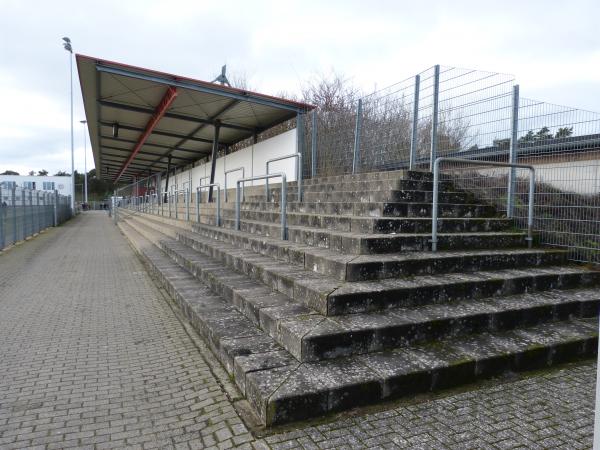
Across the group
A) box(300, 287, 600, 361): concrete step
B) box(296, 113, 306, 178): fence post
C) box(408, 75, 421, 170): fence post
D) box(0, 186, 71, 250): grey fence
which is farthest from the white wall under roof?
box(300, 287, 600, 361): concrete step

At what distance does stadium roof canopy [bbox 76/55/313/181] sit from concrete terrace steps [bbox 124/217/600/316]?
21.2 feet

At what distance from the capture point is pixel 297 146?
33.4 feet

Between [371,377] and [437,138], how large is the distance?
483 cm

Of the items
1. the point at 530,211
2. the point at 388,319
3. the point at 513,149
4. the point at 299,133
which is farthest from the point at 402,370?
the point at 299,133

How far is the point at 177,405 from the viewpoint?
2502mm

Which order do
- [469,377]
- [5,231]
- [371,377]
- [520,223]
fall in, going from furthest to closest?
[5,231], [520,223], [469,377], [371,377]

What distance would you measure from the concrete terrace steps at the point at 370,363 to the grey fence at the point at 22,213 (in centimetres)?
1070

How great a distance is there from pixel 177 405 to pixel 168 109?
10180 millimetres

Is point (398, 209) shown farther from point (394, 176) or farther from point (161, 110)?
point (161, 110)

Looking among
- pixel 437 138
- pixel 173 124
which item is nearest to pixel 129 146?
pixel 173 124

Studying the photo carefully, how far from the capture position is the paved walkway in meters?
2.08

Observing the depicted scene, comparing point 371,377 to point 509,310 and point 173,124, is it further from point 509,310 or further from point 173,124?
point 173,124

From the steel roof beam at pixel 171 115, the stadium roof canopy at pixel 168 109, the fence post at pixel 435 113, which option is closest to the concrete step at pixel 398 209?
the fence post at pixel 435 113

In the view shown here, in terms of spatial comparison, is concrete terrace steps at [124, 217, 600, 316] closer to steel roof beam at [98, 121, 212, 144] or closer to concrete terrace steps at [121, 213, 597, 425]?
concrete terrace steps at [121, 213, 597, 425]
